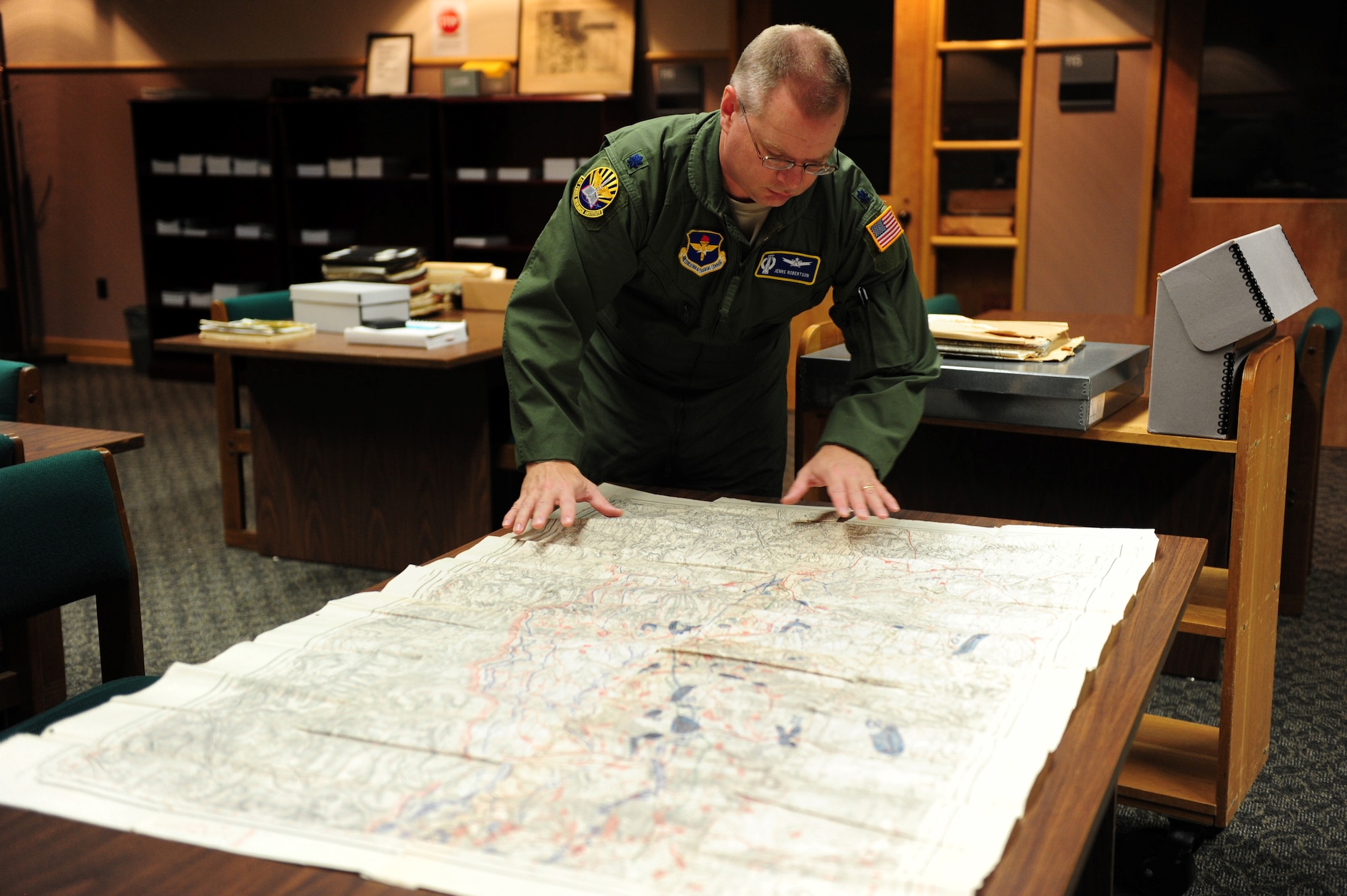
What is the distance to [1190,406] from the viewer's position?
6.17 feet

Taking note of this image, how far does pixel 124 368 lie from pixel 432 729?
7.24 meters

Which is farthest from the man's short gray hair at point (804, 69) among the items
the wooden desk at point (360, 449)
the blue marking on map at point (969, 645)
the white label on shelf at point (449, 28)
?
the white label on shelf at point (449, 28)

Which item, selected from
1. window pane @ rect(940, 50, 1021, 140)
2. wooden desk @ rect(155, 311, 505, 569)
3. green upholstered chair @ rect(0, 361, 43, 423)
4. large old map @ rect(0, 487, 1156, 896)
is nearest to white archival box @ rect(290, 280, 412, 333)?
wooden desk @ rect(155, 311, 505, 569)

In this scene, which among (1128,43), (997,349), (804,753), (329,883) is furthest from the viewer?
(1128,43)

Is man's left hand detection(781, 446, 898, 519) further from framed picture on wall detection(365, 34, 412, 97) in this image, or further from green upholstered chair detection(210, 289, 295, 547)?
framed picture on wall detection(365, 34, 412, 97)

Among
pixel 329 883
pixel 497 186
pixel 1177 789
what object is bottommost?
pixel 1177 789

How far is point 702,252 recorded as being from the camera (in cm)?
165

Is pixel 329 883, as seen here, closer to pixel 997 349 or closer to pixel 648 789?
pixel 648 789

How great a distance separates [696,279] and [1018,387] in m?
0.62

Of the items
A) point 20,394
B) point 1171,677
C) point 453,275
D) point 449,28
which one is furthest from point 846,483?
point 449,28

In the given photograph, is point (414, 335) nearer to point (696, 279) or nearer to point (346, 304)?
point (346, 304)

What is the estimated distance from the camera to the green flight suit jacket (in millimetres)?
1561

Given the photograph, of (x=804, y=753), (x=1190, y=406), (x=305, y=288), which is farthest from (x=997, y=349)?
(x=305, y=288)

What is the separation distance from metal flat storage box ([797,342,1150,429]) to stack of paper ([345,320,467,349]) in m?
1.41
